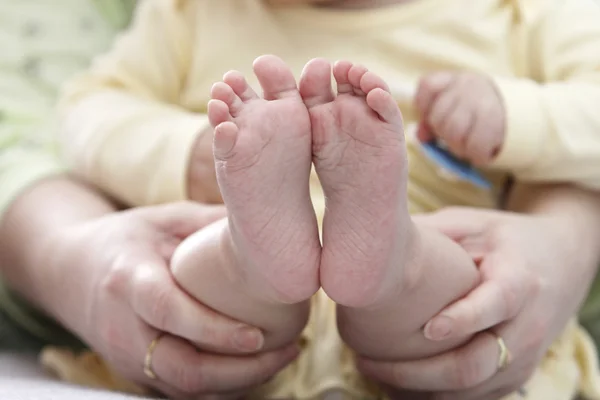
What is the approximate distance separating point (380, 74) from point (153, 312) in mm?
405

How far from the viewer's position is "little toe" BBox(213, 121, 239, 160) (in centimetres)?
43

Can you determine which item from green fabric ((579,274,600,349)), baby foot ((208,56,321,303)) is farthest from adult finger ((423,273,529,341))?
green fabric ((579,274,600,349))

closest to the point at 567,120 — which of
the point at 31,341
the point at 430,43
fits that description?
the point at 430,43

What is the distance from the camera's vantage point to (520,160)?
2.39 feet

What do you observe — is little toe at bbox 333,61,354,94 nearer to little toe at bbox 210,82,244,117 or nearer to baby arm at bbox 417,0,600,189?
little toe at bbox 210,82,244,117

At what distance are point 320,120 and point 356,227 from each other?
0.25 feet

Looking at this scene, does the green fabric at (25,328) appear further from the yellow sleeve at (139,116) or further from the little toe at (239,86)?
the little toe at (239,86)

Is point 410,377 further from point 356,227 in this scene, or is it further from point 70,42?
point 70,42

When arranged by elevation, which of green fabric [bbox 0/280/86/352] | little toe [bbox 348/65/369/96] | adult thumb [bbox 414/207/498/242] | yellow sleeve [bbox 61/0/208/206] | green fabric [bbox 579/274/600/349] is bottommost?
green fabric [bbox 579/274/600/349]

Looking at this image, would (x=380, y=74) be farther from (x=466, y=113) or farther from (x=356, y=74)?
(x=356, y=74)

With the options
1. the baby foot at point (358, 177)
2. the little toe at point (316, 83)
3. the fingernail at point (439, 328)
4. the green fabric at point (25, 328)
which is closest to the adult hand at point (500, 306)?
the fingernail at point (439, 328)

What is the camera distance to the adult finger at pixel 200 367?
0.60 metres

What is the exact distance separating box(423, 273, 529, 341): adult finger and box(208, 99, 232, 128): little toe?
240 mm

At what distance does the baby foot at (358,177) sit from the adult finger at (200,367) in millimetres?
145
